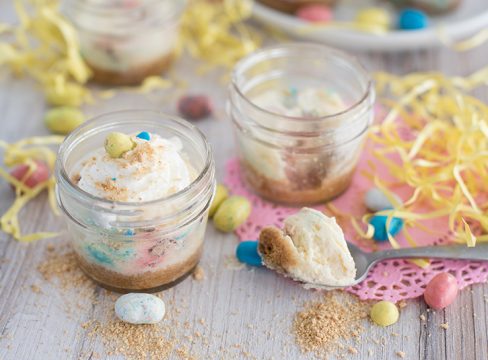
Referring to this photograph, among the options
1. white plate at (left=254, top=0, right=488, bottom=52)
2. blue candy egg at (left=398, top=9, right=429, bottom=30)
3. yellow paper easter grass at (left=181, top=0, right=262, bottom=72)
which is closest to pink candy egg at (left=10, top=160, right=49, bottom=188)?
yellow paper easter grass at (left=181, top=0, right=262, bottom=72)

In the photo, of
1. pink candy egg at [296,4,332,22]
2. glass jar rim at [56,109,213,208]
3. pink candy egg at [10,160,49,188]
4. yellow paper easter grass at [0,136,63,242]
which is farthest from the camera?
pink candy egg at [296,4,332,22]

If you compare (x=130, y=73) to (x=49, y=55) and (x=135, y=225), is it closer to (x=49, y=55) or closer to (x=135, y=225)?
(x=49, y=55)

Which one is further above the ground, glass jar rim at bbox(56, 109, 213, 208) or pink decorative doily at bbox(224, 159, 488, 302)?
glass jar rim at bbox(56, 109, 213, 208)

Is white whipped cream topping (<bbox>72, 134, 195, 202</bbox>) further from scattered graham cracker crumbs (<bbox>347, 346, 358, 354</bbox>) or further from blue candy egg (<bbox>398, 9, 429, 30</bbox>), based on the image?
blue candy egg (<bbox>398, 9, 429, 30</bbox>)

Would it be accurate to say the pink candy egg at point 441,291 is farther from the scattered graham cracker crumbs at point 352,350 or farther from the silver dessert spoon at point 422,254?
the scattered graham cracker crumbs at point 352,350

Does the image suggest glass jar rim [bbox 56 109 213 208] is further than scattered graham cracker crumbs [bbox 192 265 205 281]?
No

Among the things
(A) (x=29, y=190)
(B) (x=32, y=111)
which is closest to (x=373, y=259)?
(A) (x=29, y=190)

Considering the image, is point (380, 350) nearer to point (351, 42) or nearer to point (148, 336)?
point (148, 336)

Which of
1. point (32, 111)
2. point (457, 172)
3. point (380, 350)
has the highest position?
point (457, 172)
